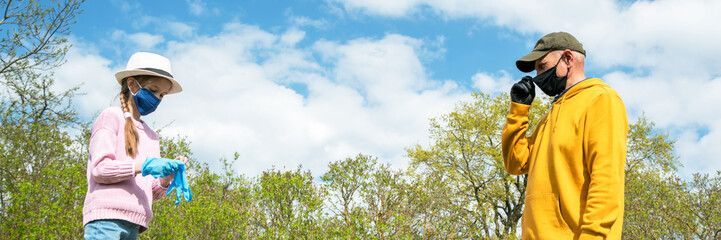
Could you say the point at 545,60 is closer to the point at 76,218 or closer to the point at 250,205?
the point at 250,205

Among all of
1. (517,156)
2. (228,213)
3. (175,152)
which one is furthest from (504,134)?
(175,152)

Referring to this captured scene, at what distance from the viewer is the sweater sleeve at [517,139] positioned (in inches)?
115

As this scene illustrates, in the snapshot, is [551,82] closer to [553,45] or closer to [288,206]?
[553,45]

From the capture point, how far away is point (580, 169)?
2459 mm

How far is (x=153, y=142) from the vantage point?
3.28m

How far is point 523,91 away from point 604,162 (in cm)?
67

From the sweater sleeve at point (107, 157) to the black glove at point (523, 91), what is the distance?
204cm

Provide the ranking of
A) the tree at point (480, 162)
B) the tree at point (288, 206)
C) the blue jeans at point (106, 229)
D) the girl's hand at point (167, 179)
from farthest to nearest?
A: the tree at point (480, 162), the tree at point (288, 206), the girl's hand at point (167, 179), the blue jeans at point (106, 229)

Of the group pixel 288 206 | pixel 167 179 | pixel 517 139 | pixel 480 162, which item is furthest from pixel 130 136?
pixel 480 162

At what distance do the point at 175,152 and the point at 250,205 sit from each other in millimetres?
6393

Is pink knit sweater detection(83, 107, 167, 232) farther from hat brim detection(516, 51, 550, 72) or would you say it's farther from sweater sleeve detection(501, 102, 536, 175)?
hat brim detection(516, 51, 550, 72)

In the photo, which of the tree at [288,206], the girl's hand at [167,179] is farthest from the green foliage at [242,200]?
the girl's hand at [167,179]

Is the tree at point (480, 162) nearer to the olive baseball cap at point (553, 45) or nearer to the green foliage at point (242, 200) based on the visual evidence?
the green foliage at point (242, 200)

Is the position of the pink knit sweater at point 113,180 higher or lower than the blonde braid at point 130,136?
lower
